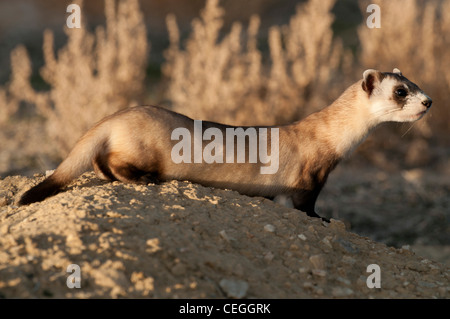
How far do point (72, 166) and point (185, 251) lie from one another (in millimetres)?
1393

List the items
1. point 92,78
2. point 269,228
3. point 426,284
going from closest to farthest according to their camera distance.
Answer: point 426,284 < point 269,228 < point 92,78

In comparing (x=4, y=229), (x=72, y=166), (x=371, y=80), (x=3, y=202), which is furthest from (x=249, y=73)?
(x=4, y=229)

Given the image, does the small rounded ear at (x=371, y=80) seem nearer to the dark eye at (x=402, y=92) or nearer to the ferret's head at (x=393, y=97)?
the ferret's head at (x=393, y=97)

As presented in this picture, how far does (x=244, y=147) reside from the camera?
13.5ft

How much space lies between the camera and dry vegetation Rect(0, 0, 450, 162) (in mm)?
7418

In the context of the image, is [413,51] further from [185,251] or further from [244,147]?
[185,251]

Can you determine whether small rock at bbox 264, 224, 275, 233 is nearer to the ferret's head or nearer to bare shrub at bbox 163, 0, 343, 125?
the ferret's head

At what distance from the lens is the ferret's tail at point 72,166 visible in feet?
11.8

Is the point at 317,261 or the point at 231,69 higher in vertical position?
the point at 231,69

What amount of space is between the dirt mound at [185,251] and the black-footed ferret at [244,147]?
18 cm

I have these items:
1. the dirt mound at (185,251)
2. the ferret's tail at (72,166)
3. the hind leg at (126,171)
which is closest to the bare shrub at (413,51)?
the dirt mound at (185,251)

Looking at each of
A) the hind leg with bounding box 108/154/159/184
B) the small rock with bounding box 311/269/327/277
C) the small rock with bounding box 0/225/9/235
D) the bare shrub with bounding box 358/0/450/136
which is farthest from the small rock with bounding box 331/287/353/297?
the bare shrub with bounding box 358/0/450/136

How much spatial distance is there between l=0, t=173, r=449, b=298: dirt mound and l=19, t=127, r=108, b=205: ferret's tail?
0.11 meters
